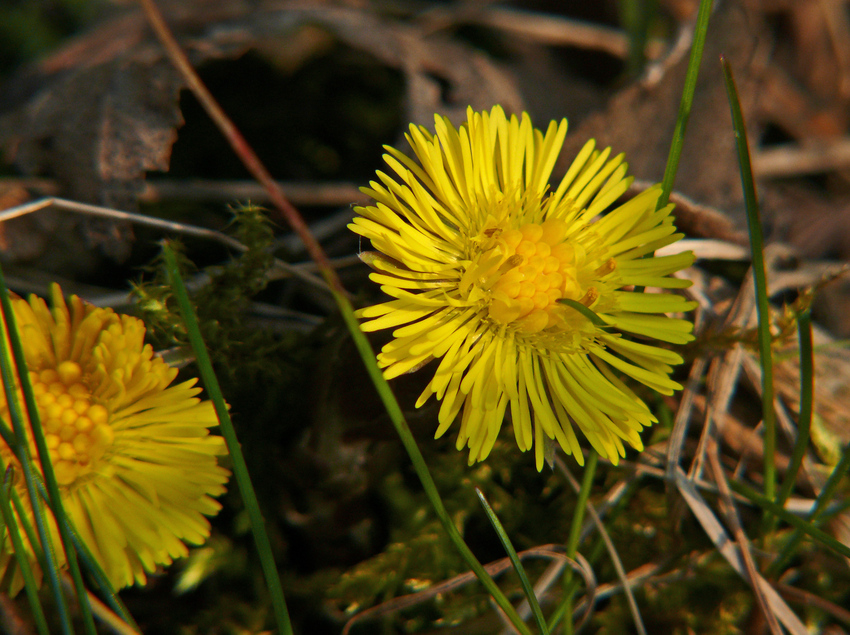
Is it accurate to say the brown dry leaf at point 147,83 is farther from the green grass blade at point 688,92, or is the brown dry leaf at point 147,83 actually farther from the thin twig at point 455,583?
the thin twig at point 455,583

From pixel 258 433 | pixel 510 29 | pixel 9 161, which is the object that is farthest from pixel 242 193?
pixel 510 29

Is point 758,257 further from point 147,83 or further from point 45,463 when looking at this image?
point 147,83

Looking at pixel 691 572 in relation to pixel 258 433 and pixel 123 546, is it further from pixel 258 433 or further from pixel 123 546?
pixel 123 546

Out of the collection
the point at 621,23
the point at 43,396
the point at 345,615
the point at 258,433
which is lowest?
the point at 345,615

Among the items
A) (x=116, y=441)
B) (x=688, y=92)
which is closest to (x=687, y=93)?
(x=688, y=92)

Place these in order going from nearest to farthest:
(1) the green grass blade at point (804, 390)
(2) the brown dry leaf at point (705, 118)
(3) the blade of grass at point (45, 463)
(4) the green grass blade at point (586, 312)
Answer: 1. (3) the blade of grass at point (45, 463)
2. (4) the green grass blade at point (586, 312)
3. (1) the green grass blade at point (804, 390)
4. (2) the brown dry leaf at point (705, 118)

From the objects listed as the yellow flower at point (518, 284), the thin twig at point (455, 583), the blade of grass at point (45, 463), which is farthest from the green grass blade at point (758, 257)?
the blade of grass at point (45, 463)

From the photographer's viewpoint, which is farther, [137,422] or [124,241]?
Result: [124,241]
